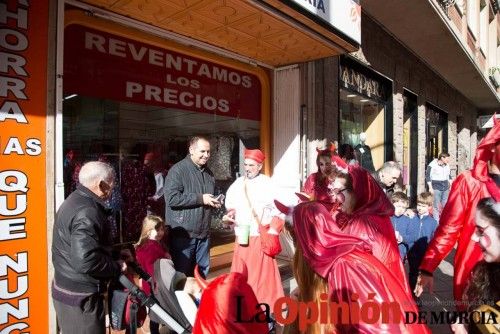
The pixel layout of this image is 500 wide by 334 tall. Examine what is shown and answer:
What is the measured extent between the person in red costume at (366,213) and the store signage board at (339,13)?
7.51 feet

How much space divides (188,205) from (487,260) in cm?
244

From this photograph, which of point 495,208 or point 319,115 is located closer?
point 495,208

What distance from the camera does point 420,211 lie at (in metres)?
4.21

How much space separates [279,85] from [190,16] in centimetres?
241

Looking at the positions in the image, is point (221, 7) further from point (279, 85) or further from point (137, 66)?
point (279, 85)

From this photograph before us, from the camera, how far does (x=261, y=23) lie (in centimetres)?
416

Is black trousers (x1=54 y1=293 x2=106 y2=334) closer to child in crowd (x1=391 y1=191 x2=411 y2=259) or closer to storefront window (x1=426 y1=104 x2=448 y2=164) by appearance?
child in crowd (x1=391 y1=191 x2=411 y2=259)

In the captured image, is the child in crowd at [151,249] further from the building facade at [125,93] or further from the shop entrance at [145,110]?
the building facade at [125,93]

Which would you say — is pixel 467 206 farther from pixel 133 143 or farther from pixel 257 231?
pixel 133 143

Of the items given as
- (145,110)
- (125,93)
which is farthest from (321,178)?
(125,93)

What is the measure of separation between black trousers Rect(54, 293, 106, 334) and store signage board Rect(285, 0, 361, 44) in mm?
3424

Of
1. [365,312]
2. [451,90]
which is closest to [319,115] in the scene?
[365,312]

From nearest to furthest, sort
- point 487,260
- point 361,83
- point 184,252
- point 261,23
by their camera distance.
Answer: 1. point 487,260
2. point 184,252
3. point 261,23
4. point 361,83

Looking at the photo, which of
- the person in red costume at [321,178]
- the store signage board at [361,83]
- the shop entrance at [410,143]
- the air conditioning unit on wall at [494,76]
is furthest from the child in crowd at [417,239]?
the air conditioning unit on wall at [494,76]
